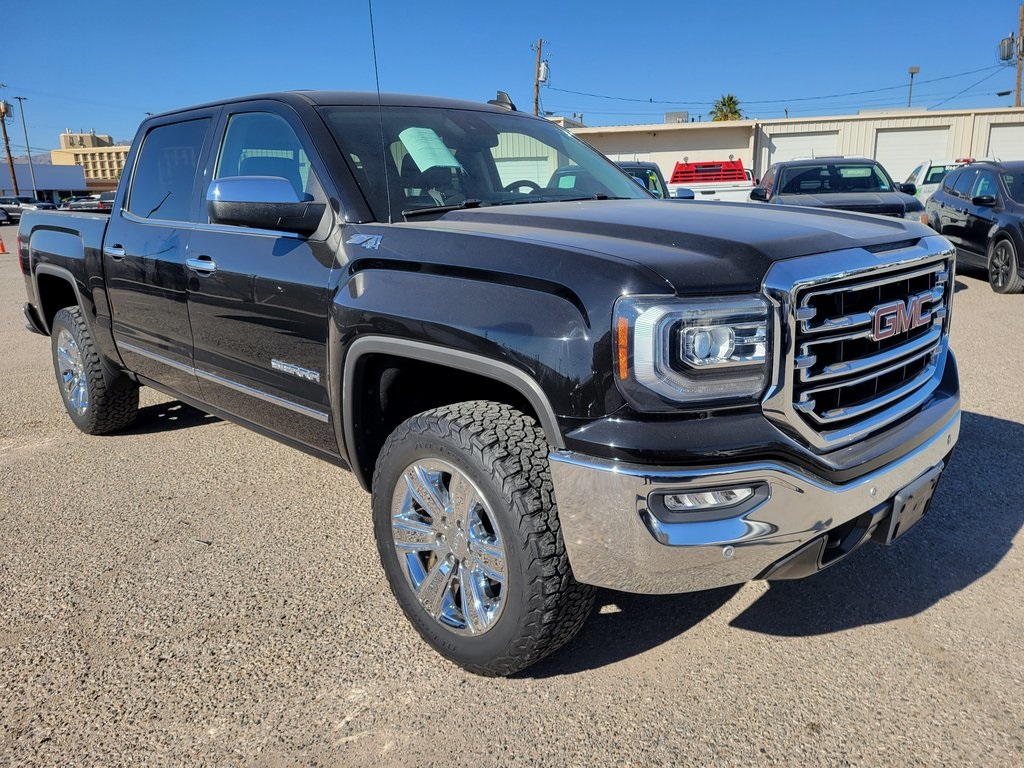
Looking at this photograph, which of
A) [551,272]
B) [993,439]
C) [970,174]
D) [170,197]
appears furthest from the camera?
[970,174]

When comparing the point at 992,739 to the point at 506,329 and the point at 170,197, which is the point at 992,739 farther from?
the point at 170,197

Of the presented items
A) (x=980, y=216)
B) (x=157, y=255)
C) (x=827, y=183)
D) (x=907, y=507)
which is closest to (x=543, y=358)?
(x=907, y=507)

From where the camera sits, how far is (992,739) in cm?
226

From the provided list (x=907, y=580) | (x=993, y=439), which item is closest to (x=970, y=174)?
(x=993, y=439)

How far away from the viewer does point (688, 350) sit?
2.09m

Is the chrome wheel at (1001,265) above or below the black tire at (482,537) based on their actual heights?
below

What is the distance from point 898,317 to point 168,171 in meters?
3.50

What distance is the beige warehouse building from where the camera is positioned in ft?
113

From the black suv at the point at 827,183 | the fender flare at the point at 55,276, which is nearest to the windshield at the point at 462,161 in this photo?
the fender flare at the point at 55,276

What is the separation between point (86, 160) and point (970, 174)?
386 ft

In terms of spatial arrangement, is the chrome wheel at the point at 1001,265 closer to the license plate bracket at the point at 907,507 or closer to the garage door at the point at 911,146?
the license plate bracket at the point at 907,507

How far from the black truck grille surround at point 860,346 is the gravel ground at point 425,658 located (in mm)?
809

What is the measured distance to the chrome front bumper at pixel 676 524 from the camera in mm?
2068

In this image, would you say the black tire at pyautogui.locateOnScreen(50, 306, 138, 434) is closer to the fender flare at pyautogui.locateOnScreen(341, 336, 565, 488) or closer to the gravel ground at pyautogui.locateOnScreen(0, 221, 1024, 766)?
the gravel ground at pyautogui.locateOnScreen(0, 221, 1024, 766)
